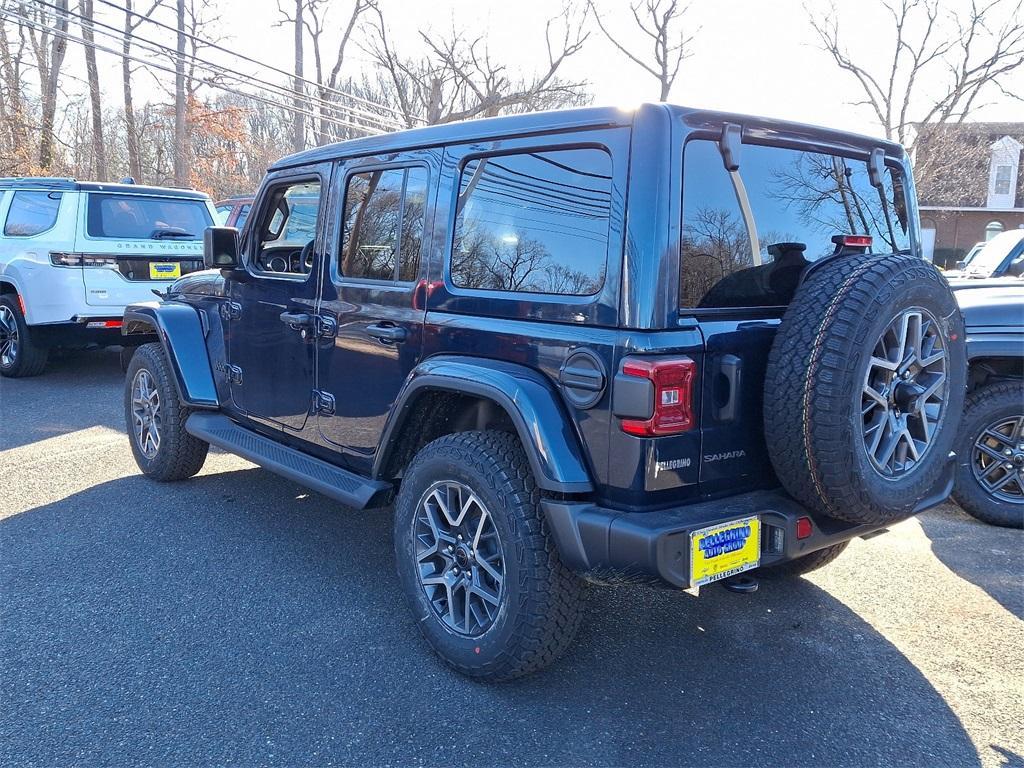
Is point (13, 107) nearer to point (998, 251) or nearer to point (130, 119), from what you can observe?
point (130, 119)

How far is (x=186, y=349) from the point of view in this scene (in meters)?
4.78

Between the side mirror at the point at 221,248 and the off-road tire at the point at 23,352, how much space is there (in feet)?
16.5

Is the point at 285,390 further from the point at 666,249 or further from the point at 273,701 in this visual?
the point at 666,249

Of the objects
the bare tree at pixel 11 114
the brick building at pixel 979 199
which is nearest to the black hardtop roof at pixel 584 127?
the bare tree at pixel 11 114

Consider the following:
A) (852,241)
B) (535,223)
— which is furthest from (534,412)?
(852,241)

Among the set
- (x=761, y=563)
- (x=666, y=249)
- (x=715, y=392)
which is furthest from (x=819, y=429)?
(x=666, y=249)

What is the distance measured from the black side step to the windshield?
348 inches

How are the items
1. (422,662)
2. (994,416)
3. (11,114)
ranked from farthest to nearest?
(11,114) → (994,416) → (422,662)

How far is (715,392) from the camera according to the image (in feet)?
8.56

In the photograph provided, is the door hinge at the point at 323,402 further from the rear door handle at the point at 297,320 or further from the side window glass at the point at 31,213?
the side window glass at the point at 31,213

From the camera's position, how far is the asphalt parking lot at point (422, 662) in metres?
2.58

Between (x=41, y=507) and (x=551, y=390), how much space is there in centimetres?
357

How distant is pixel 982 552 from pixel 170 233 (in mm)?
7820

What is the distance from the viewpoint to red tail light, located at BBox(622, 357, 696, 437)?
2426 millimetres
